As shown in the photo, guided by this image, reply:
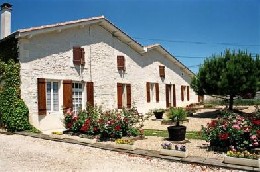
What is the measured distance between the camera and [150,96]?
22.3 meters

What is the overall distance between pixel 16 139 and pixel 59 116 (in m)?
3.39

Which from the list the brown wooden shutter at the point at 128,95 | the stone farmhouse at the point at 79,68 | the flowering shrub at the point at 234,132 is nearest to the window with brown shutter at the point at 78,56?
the stone farmhouse at the point at 79,68

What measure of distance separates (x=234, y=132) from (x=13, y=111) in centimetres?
893

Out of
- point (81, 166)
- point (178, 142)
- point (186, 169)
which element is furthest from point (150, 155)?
point (178, 142)

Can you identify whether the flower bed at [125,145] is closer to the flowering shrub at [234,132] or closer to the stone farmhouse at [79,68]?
the flowering shrub at [234,132]

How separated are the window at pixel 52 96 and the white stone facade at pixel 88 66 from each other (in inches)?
8.2

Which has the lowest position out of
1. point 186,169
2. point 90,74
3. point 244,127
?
point 186,169

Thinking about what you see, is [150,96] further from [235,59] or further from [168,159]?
[168,159]

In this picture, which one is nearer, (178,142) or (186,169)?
(186,169)

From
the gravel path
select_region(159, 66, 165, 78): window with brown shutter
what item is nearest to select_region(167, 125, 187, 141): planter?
the gravel path

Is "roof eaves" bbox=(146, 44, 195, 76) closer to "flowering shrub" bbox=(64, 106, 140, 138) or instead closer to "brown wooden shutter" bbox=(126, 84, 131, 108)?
"brown wooden shutter" bbox=(126, 84, 131, 108)

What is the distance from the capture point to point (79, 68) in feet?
50.9

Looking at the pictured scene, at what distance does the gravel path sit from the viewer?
22.9 feet

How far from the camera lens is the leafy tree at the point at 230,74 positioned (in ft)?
61.7
